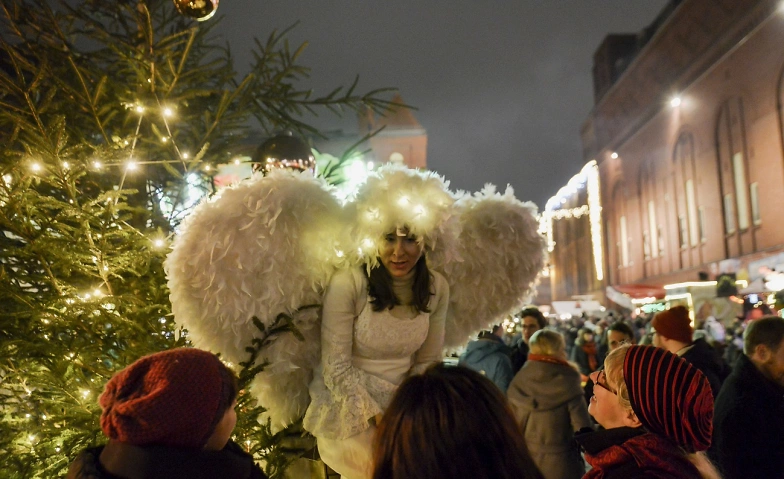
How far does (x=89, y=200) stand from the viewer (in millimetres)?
2900

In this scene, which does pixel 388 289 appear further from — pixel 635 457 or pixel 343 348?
pixel 635 457

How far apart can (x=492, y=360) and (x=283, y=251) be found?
12.6 ft

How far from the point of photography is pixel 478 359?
6.09 meters

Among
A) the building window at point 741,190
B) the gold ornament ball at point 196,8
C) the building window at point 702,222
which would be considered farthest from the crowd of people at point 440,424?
the building window at point 702,222

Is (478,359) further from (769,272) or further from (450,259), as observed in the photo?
(769,272)

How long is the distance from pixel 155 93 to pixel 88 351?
4.67 ft

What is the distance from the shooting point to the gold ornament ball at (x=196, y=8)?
10.1ft

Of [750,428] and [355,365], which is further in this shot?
[750,428]

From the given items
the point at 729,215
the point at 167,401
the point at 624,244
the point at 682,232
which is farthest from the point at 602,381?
the point at 624,244

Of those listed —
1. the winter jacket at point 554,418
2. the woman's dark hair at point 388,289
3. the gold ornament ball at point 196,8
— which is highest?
the gold ornament ball at point 196,8

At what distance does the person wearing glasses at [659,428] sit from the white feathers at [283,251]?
112 cm

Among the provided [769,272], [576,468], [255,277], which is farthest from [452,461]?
[769,272]

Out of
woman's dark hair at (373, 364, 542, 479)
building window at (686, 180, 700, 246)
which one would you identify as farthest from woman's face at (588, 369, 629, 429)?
building window at (686, 180, 700, 246)

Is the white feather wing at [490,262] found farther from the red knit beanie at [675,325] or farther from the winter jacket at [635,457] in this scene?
the red knit beanie at [675,325]
